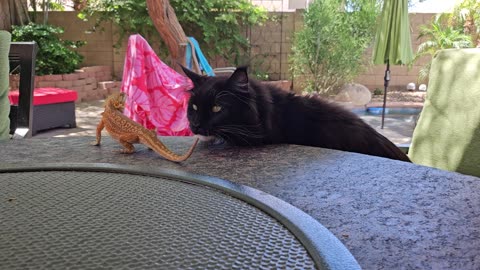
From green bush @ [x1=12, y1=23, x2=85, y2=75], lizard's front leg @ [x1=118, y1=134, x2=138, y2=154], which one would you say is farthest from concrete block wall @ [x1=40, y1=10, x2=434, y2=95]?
lizard's front leg @ [x1=118, y1=134, x2=138, y2=154]

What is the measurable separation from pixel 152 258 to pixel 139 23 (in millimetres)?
7517

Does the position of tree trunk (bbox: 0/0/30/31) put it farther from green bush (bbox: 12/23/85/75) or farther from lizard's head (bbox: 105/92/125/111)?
lizard's head (bbox: 105/92/125/111)

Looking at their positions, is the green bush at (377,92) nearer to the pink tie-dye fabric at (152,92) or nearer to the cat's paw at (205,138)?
the pink tie-dye fabric at (152,92)

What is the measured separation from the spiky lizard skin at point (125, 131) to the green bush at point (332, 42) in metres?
6.41

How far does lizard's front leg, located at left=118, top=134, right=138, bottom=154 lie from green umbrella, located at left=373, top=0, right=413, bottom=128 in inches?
191

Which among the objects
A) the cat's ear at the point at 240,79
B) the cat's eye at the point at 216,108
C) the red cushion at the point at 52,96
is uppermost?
the cat's ear at the point at 240,79

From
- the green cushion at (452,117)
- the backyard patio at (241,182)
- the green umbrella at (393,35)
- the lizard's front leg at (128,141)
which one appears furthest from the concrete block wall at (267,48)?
the lizard's front leg at (128,141)

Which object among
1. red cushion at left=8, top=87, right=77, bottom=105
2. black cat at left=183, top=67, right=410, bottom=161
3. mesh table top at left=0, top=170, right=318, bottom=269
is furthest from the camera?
red cushion at left=8, top=87, right=77, bottom=105

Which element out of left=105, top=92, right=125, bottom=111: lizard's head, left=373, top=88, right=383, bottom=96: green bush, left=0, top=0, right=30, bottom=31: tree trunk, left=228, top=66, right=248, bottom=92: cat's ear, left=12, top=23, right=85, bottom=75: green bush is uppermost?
left=0, top=0, right=30, bottom=31: tree trunk

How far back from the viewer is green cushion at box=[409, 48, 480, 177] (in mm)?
1747

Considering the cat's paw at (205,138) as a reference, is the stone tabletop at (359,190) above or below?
below

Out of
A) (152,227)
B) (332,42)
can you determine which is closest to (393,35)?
(332,42)

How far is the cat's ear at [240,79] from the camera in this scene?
1.31 metres

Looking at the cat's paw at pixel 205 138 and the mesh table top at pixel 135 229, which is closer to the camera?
the mesh table top at pixel 135 229
